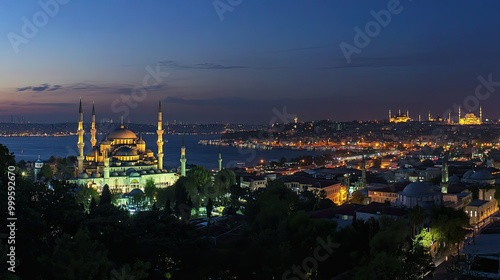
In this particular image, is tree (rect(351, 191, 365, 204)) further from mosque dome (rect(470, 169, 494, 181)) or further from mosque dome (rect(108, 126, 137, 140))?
mosque dome (rect(108, 126, 137, 140))

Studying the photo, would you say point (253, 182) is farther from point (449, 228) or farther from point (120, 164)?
point (449, 228)

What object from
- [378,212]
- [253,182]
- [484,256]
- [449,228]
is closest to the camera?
[484,256]

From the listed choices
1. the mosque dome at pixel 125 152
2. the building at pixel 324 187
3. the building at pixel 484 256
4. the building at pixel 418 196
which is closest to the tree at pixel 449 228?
the building at pixel 484 256

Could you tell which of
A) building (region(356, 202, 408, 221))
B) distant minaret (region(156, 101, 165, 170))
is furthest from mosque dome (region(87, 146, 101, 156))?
building (region(356, 202, 408, 221))

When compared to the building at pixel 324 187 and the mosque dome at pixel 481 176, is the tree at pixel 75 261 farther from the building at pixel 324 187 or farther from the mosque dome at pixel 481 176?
the mosque dome at pixel 481 176

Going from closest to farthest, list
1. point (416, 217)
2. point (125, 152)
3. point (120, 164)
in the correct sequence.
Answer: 1. point (416, 217)
2. point (120, 164)
3. point (125, 152)

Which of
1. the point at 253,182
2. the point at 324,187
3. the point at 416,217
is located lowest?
the point at 253,182

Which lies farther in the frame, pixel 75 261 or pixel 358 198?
pixel 358 198

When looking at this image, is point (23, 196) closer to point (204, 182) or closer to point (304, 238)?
point (304, 238)

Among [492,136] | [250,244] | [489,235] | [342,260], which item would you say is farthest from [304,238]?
[492,136]

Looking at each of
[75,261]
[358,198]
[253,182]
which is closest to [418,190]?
[358,198]
